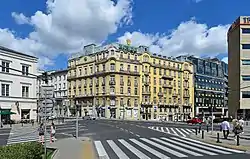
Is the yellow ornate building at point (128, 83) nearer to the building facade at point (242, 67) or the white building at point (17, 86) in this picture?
the building facade at point (242, 67)

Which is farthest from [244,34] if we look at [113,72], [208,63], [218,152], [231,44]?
[218,152]

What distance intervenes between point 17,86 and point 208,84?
8069 cm

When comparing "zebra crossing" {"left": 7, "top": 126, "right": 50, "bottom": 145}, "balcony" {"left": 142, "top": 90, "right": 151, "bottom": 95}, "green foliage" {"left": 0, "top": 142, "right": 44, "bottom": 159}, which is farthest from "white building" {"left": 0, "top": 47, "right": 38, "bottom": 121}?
"green foliage" {"left": 0, "top": 142, "right": 44, "bottom": 159}

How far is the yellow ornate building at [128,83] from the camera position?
322ft

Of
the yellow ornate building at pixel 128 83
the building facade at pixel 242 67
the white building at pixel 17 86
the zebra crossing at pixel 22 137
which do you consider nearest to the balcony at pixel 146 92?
the yellow ornate building at pixel 128 83

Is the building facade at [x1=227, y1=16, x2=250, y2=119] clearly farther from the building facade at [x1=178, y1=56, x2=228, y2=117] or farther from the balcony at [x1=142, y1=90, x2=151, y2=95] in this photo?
the building facade at [x1=178, y1=56, x2=228, y2=117]

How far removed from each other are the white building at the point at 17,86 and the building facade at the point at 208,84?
6627 centimetres

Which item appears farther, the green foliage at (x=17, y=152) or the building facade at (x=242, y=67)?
the building facade at (x=242, y=67)

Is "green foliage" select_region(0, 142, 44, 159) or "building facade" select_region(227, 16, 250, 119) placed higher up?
"building facade" select_region(227, 16, 250, 119)

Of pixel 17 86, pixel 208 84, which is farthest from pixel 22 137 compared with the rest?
pixel 208 84

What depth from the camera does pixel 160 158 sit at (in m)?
17.7

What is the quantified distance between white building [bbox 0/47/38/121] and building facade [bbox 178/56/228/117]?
217 feet

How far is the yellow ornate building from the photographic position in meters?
98.0

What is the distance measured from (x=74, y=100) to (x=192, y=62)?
1707 inches
